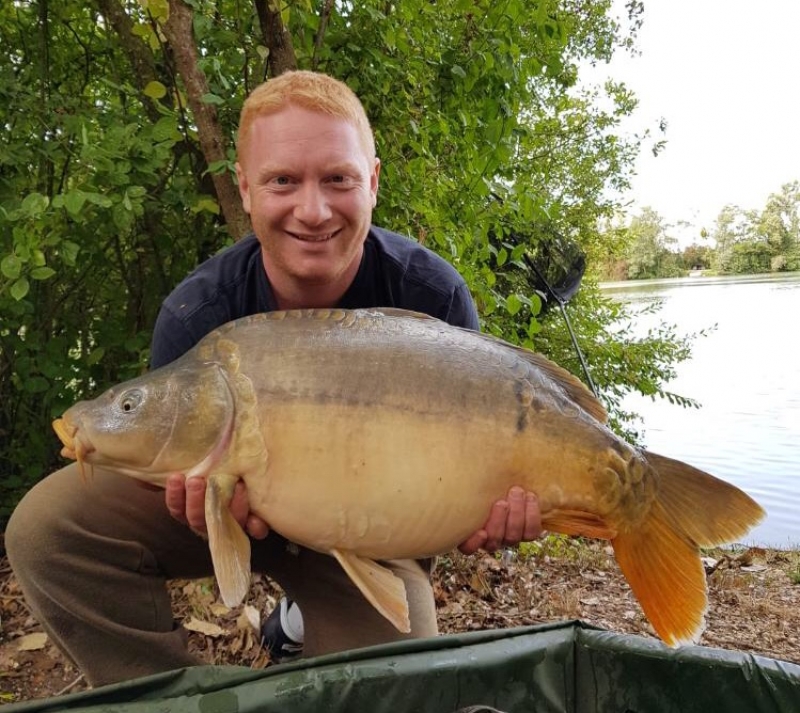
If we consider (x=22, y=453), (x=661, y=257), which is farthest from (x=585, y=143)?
(x=661, y=257)

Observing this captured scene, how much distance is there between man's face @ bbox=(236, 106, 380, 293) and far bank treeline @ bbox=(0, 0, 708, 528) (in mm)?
484

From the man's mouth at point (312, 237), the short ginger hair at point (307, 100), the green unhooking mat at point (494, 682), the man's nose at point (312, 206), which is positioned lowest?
the green unhooking mat at point (494, 682)

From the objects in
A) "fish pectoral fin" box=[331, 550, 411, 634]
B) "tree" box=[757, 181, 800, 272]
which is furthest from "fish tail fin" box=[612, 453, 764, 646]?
"tree" box=[757, 181, 800, 272]

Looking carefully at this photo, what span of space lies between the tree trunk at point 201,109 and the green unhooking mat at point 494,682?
113 cm

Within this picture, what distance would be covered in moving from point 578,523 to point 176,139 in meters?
1.25

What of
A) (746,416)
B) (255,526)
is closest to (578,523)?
(255,526)

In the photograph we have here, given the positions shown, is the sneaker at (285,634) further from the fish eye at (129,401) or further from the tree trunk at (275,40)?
the tree trunk at (275,40)

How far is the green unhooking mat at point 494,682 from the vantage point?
0.94m

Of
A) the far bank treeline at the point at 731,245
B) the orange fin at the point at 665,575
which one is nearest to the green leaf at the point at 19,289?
the orange fin at the point at 665,575

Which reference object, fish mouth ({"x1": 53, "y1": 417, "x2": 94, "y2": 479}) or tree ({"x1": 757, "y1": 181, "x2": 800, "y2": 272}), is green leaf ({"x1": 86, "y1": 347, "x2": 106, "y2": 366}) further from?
tree ({"x1": 757, "y1": 181, "x2": 800, "y2": 272})

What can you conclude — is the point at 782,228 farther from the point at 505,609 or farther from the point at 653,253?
the point at 505,609

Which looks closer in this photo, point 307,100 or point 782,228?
point 307,100

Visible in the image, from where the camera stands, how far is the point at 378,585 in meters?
0.99

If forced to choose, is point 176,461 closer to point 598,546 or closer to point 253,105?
point 253,105
